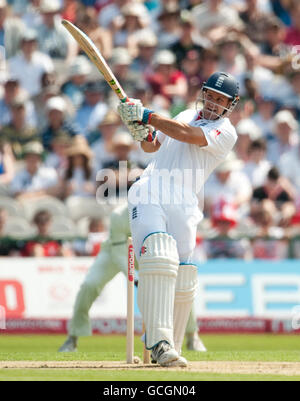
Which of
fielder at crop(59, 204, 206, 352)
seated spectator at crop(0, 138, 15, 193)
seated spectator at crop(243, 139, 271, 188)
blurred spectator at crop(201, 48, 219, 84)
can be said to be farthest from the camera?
blurred spectator at crop(201, 48, 219, 84)

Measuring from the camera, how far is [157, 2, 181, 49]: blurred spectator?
15.9 metres

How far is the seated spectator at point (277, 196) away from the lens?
13289 millimetres

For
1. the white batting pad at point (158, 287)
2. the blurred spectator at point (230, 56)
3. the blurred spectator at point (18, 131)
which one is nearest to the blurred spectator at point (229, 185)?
the blurred spectator at point (230, 56)

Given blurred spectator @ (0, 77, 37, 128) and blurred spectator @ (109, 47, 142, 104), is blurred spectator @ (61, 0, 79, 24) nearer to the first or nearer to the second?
blurred spectator @ (109, 47, 142, 104)

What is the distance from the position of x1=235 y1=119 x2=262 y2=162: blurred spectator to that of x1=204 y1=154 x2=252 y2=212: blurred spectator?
485 millimetres

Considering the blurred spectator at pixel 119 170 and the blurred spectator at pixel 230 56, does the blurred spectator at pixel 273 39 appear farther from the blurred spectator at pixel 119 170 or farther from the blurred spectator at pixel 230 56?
the blurred spectator at pixel 119 170

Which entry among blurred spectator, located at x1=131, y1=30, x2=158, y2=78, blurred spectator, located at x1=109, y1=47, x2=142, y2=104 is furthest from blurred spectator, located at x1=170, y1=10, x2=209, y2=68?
blurred spectator, located at x1=109, y1=47, x2=142, y2=104

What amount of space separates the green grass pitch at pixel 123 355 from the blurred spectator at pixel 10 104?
4334mm

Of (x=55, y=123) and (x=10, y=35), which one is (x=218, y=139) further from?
(x=10, y=35)

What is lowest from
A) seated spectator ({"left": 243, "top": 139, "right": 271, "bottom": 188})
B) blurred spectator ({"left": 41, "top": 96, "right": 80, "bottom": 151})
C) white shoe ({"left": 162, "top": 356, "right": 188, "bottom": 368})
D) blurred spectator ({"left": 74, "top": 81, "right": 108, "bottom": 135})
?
white shoe ({"left": 162, "top": 356, "right": 188, "bottom": 368})

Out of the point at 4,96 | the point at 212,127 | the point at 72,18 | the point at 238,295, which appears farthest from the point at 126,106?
the point at 72,18

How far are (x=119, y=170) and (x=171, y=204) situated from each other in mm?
6626
